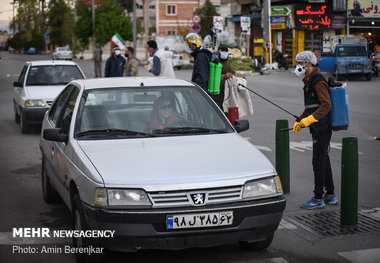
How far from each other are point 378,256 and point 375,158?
18.2 ft

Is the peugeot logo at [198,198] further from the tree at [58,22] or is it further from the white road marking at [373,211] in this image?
the tree at [58,22]

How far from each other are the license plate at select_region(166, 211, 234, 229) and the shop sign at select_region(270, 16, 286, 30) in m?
42.8

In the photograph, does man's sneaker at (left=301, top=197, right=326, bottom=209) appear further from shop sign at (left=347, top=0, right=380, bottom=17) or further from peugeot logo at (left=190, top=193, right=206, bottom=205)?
shop sign at (left=347, top=0, right=380, bottom=17)

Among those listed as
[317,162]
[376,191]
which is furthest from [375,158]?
[317,162]

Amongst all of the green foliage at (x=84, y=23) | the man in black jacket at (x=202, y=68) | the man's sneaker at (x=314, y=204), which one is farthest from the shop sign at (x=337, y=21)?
the man's sneaker at (x=314, y=204)

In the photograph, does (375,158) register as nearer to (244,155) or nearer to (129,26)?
(244,155)

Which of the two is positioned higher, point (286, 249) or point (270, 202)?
point (270, 202)

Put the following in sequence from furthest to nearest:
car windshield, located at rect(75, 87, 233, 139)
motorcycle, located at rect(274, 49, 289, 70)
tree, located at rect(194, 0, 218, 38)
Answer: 1. tree, located at rect(194, 0, 218, 38)
2. motorcycle, located at rect(274, 49, 289, 70)
3. car windshield, located at rect(75, 87, 233, 139)

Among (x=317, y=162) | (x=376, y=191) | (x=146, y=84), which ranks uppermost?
(x=146, y=84)

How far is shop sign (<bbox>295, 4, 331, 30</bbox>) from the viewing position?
151 feet

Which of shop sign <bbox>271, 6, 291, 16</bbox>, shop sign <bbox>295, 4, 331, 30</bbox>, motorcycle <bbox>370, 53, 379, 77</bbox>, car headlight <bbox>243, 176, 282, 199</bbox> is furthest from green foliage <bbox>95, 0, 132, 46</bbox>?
car headlight <bbox>243, 176, 282, 199</bbox>

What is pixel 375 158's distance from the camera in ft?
36.0

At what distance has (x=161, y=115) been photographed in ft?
21.0

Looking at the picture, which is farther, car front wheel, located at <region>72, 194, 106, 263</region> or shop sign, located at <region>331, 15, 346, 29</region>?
shop sign, located at <region>331, 15, 346, 29</region>
